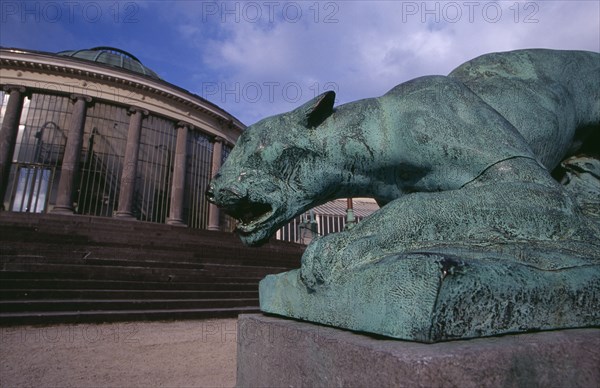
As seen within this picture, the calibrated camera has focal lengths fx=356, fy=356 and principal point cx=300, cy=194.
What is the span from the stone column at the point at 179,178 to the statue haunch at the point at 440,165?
58.6 ft

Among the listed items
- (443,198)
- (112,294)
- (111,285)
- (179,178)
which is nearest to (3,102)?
(179,178)

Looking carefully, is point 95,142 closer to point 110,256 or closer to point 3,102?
point 3,102

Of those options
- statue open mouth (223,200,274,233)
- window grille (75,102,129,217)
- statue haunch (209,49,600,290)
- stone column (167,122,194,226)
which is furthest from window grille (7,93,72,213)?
statue haunch (209,49,600,290)

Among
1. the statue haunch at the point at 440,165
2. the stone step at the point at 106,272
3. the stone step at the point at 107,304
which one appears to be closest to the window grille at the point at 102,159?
the stone step at the point at 106,272

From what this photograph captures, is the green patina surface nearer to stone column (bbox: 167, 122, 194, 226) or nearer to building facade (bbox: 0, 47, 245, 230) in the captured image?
building facade (bbox: 0, 47, 245, 230)

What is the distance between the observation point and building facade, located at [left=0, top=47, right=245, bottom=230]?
53.9ft

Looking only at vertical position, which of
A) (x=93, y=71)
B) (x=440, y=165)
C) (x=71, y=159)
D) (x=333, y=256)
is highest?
(x=93, y=71)

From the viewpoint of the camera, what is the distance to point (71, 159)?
16.5m

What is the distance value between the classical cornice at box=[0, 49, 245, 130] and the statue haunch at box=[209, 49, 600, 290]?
→ 770 inches

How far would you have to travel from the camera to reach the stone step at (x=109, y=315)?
496cm

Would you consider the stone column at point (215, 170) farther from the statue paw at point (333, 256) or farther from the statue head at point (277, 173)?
the statue paw at point (333, 256)

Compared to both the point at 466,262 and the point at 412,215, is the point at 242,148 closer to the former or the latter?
the point at 412,215

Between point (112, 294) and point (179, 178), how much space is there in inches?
518

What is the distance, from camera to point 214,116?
2161 cm
